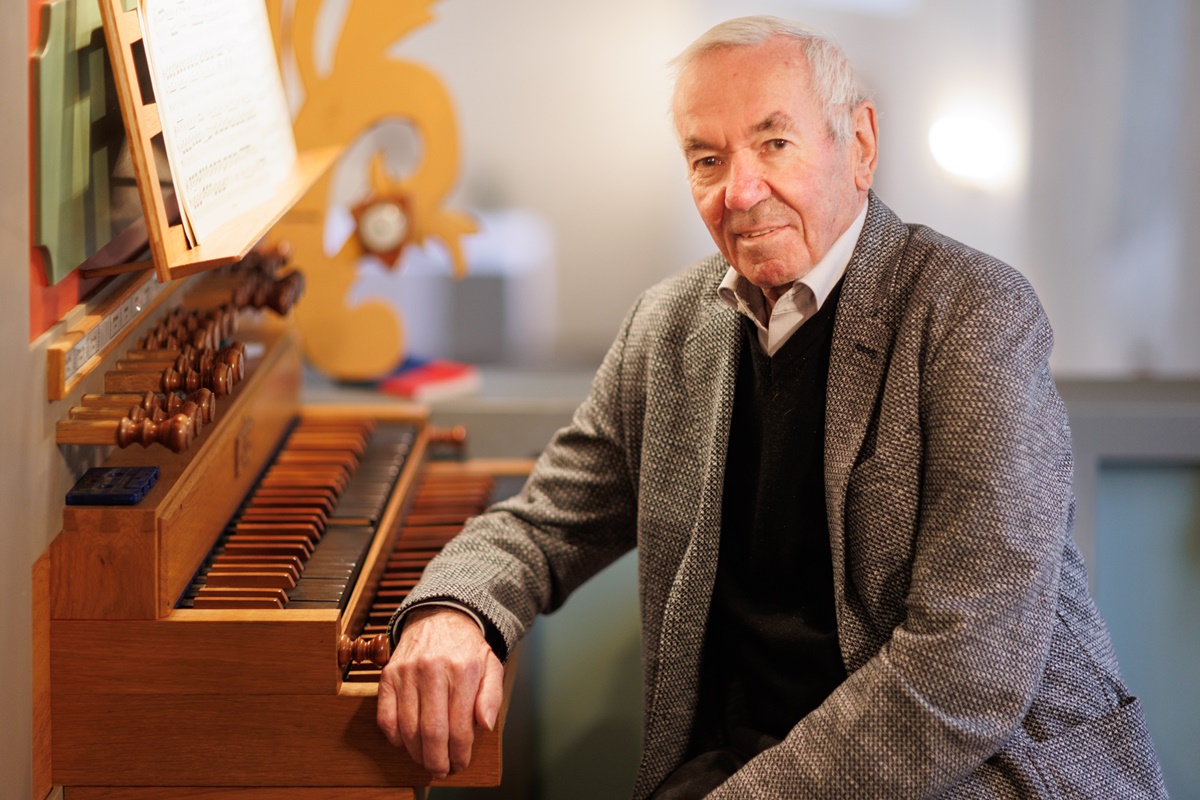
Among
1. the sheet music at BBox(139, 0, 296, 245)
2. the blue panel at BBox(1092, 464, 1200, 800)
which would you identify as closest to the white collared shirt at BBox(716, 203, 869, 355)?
the sheet music at BBox(139, 0, 296, 245)

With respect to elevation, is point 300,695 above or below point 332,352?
below

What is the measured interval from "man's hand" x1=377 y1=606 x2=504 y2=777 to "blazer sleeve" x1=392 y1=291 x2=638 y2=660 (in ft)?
0.57

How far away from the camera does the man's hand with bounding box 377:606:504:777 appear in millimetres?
1376

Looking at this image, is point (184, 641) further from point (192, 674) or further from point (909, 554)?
point (909, 554)

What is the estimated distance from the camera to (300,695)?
1418 mm

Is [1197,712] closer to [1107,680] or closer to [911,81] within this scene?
Answer: [1107,680]

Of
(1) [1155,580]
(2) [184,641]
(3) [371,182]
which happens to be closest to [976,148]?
(1) [1155,580]

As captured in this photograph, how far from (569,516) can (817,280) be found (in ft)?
1.54

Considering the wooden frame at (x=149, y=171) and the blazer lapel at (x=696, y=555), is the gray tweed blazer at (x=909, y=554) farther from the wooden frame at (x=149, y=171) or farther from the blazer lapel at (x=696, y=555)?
the wooden frame at (x=149, y=171)

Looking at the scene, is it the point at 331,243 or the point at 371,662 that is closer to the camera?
the point at 371,662

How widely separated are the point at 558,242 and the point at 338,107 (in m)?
0.75

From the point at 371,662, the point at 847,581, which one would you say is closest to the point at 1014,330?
the point at 847,581

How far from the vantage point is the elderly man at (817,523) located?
1322 mm

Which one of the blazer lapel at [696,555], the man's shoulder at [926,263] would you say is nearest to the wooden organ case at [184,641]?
the blazer lapel at [696,555]
